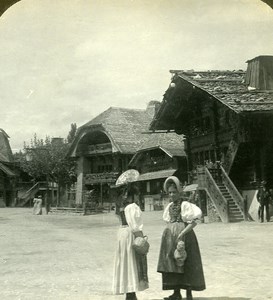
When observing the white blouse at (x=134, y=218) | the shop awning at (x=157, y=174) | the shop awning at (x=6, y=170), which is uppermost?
the shop awning at (x=6, y=170)

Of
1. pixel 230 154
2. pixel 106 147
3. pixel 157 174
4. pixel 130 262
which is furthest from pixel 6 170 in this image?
pixel 130 262

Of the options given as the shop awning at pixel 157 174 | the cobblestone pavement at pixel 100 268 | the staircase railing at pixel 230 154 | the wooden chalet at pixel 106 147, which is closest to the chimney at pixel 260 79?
the staircase railing at pixel 230 154

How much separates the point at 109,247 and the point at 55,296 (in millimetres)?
5631

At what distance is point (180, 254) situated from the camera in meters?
5.59

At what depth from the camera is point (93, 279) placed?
7.46m

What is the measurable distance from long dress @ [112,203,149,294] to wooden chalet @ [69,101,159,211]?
83.4ft

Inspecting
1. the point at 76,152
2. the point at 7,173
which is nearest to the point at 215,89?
the point at 76,152

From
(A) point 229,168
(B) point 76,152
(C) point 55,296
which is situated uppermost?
(B) point 76,152

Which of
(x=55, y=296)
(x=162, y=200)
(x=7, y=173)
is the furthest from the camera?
(x=7, y=173)

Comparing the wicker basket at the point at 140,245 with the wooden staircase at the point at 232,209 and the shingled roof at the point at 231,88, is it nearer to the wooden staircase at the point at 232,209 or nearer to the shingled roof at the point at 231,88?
the shingled roof at the point at 231,88

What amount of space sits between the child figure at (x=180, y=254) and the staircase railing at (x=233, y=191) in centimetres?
1367

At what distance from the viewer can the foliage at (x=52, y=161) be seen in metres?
46.7

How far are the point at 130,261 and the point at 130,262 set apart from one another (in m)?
0.01

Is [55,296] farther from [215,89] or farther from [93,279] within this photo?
[215,89]
